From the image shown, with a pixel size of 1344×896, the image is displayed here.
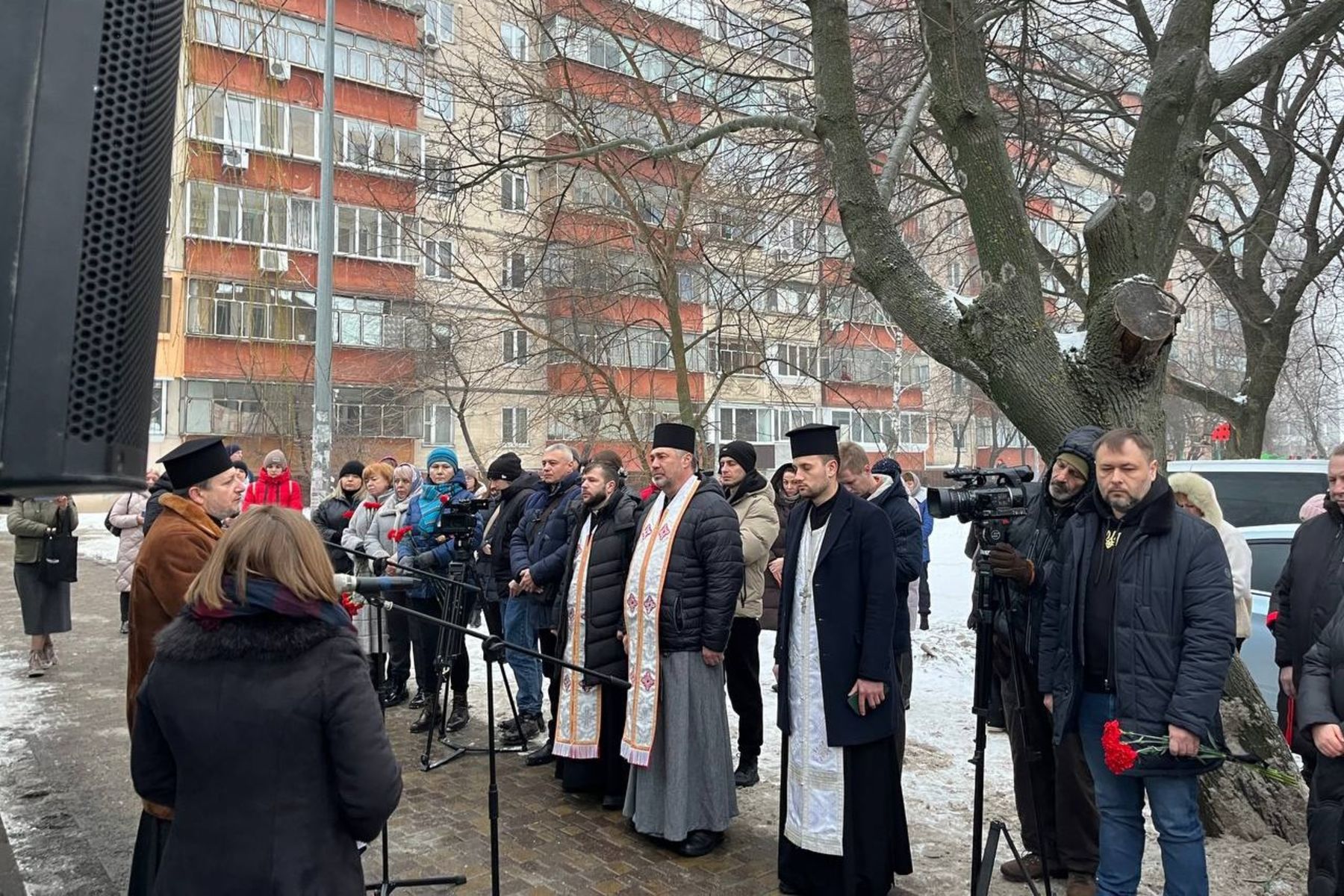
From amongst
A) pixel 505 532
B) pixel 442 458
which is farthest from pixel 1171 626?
pixel 442 458

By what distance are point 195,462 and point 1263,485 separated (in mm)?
8711

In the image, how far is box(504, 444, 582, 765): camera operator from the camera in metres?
6.26

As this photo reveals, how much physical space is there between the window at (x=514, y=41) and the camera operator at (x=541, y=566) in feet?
18.8

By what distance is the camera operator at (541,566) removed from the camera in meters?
6.26

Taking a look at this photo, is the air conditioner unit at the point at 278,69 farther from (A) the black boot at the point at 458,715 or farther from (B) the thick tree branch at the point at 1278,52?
(B) the thick tree branch at the point at 1278,52

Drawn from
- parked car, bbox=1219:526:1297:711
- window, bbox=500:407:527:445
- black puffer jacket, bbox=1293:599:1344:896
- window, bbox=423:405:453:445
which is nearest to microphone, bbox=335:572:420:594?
black puffer jacket, bbox=1293:599:1344:896

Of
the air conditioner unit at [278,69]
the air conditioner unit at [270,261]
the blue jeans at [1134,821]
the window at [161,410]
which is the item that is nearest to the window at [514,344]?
the air conditioner unit at [270,261]

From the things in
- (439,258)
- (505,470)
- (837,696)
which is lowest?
(837,696)

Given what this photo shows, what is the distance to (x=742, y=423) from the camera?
29.1 meters

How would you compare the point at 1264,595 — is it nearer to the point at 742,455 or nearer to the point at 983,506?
the point at 742,455

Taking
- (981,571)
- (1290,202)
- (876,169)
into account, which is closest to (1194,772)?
(981,571)

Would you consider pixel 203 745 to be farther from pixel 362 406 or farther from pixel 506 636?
pixel 362 406

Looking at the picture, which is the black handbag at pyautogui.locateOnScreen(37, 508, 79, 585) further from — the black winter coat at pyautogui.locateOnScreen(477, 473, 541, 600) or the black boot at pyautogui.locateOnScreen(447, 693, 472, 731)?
the black winter coat at pyautogui.locateOnScreen(477, 473, 541, 600)

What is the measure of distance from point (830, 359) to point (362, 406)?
→ 12282 mm
